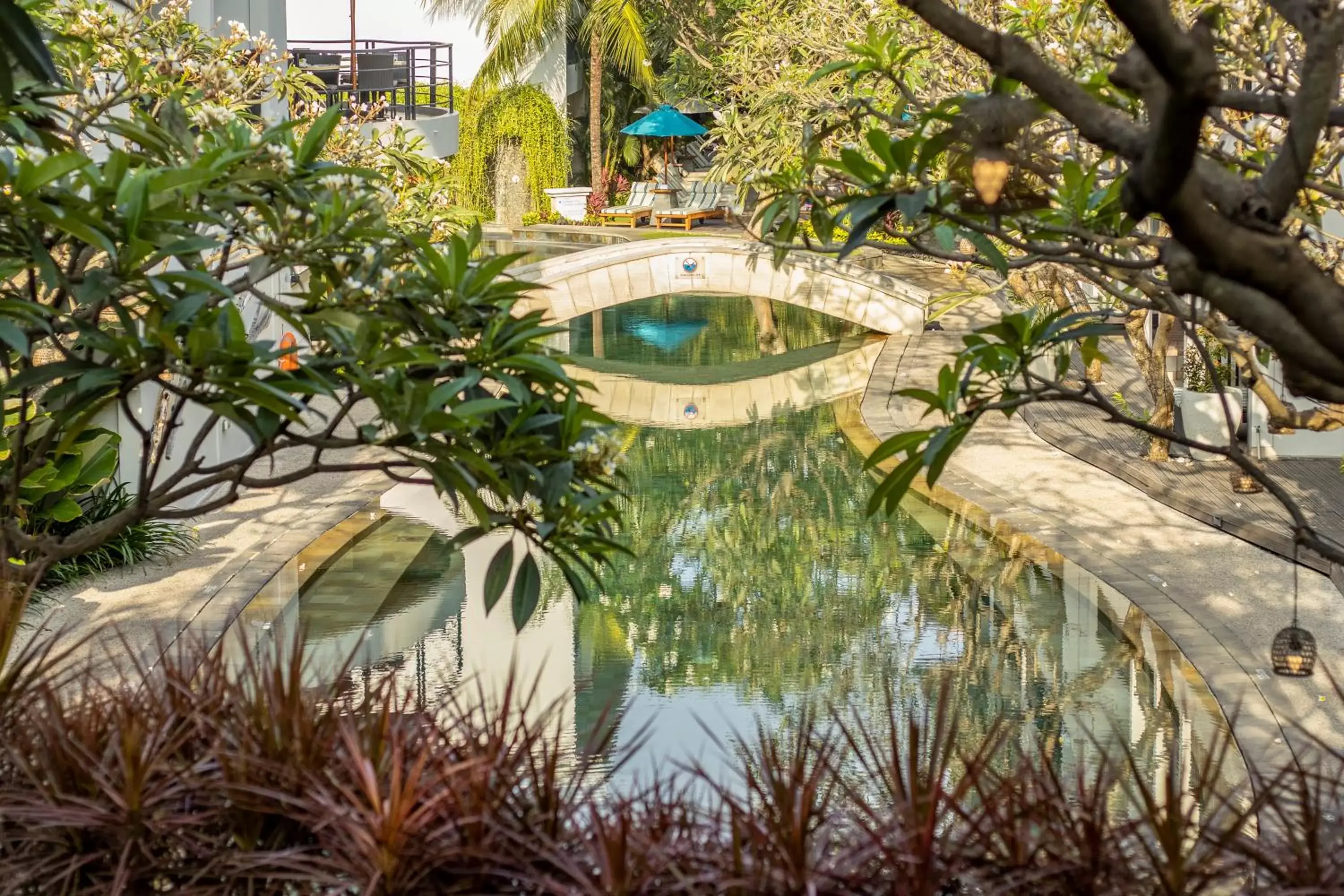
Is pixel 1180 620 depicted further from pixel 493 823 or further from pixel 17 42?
pixel 17 42

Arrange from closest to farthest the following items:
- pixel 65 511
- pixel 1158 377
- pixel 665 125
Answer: pixel 65 511 < pixel 1158 377 < pixel 665 125

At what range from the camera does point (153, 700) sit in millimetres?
3516

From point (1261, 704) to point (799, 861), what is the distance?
4623mm

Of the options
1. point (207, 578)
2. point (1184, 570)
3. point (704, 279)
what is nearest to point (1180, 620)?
point (1184, 570)

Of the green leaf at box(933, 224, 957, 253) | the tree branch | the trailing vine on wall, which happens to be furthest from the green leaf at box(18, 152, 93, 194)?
the trailing vine on wall

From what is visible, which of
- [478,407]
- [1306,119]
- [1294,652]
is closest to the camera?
[1306,119]

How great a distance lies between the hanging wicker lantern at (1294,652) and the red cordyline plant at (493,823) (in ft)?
11.7

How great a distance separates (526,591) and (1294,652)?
4.97 m

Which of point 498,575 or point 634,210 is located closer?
point 498,575

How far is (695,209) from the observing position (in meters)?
30.6

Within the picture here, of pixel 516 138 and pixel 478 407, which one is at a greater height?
pixel 516 138

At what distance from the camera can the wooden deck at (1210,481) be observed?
9.86 meters

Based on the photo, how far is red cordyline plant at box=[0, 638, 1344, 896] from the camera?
2.98 metres

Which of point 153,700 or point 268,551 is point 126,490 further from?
point 153,700
